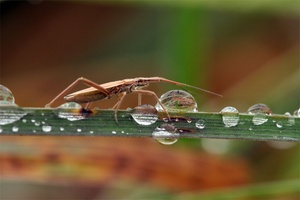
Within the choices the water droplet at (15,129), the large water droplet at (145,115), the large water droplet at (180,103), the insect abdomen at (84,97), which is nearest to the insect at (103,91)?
the insect abdomen at (84,97)

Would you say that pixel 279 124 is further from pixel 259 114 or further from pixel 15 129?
pixel 15 129

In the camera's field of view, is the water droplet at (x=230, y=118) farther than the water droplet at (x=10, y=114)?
Yes

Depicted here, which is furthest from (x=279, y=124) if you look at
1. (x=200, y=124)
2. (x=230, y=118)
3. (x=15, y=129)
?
(x=15, y=129)

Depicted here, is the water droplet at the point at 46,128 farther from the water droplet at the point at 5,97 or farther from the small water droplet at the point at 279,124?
the small water droplet at the point at 279,124

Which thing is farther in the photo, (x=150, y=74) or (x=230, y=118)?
(x=150, y=74)

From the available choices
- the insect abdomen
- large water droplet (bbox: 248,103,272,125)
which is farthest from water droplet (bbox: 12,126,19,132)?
large water droplet (bbox: 248,103,272,125)

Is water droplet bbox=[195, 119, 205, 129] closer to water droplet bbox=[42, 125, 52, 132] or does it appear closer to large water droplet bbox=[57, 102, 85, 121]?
large water droplet bbox=[57, 102, 85, 121]

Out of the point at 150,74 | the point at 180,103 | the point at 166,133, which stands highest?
the point at 150,74
